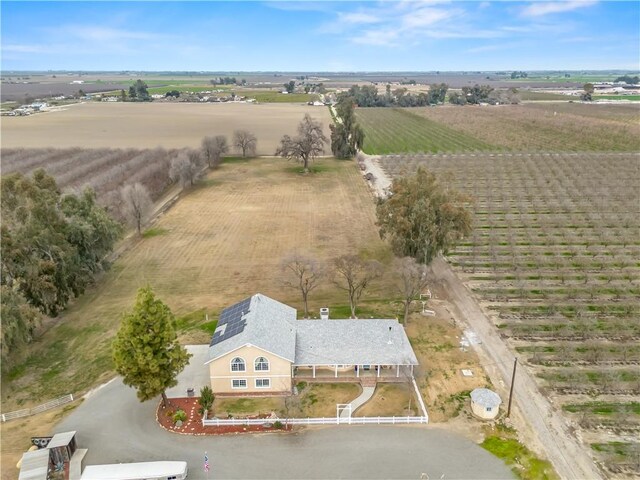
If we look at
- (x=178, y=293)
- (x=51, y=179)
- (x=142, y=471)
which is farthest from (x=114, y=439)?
(x=51, y=179)

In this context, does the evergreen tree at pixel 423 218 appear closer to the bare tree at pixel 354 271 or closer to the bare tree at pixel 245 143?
the bare tree at pixel 354 271

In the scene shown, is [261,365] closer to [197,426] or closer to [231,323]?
[231,323]

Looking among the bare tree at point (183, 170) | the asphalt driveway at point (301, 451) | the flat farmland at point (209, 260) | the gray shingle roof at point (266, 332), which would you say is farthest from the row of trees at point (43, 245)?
the bare tree at point (183, 170)

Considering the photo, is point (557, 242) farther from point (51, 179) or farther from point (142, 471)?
point (51, 179)

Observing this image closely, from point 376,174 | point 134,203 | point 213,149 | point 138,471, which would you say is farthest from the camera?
point 213,149

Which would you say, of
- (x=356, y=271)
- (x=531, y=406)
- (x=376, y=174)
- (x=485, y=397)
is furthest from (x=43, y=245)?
(x=376, y=174)

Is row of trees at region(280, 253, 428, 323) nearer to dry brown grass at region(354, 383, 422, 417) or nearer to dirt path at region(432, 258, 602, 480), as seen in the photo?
dirt path at region(432, 258, 602, 480)
